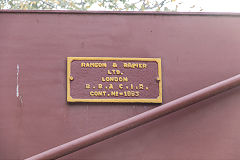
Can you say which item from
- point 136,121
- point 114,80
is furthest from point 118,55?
point 136,121

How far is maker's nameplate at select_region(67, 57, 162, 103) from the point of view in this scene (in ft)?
8.98

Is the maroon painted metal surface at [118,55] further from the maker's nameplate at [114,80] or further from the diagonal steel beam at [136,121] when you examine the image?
the diagonal steel beam at [136,121]

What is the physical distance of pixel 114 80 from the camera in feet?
9.11

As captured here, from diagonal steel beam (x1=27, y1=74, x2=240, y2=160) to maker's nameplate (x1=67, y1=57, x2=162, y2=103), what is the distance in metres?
0.19

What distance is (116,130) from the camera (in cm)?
251

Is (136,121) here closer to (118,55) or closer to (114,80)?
(114,80)

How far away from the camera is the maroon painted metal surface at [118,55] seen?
2.67 m

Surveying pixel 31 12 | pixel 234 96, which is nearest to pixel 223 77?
pixel 234 96

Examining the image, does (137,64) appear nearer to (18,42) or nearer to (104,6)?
(18,42)

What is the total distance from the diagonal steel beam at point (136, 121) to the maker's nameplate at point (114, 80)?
0.61 feet

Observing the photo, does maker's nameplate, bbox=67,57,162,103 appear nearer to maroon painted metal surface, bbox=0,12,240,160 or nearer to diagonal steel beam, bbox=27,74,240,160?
maroon painted metal surface, bbox=0,12,240,160

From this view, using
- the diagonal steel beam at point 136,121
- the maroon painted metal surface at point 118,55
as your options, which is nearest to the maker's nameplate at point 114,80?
the maroon painted metal surface at point 118,55

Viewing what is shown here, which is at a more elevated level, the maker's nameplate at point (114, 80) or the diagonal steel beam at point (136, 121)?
the maker's nameplate at point (114, 80)

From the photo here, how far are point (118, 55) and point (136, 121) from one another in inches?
23.6
